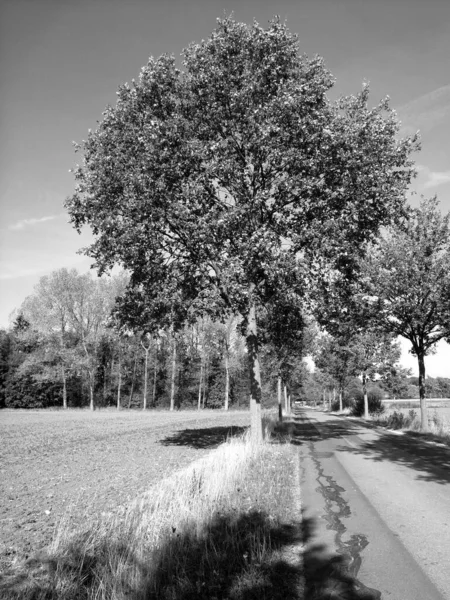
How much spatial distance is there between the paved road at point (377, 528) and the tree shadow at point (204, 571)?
0.04 metres

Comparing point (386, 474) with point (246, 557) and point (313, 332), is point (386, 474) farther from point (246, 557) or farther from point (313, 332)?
point (313, 332)

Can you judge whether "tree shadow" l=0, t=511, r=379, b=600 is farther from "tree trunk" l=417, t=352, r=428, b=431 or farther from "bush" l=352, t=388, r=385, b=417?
"bush" l=352, t=388, r=385, b=417

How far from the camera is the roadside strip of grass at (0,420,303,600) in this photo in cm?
450

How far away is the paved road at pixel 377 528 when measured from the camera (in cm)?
471

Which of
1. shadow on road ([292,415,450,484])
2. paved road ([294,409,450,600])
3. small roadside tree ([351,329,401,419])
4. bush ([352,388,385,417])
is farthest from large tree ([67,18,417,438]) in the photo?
bush ([352,388,385,417])

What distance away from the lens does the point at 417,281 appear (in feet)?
69.8

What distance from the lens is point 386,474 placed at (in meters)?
11.1

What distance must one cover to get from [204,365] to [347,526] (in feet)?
229

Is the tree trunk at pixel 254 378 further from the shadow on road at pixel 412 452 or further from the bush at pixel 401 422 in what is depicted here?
the bush at pixel 401 422

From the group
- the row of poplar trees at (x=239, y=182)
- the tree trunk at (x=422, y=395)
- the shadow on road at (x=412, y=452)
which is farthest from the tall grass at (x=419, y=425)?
the row of poplar trees at (x=239, y=182)

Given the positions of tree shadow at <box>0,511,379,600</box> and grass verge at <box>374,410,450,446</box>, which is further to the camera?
grass verge at <box>374,410,450,446</box>

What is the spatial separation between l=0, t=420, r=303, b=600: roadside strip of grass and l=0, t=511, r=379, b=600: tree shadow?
0.04 ft

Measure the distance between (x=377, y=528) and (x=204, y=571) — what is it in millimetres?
3261

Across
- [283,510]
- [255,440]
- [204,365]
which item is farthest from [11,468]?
[204,365]
